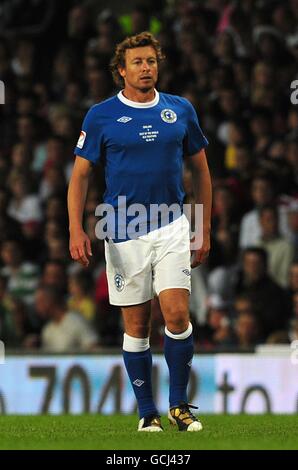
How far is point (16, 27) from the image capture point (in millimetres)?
17641

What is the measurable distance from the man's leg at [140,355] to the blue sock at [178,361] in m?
0.14

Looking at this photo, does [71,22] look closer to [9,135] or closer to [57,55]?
[57,55]

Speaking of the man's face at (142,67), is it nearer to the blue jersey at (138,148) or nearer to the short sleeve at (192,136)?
the blue jersey at (138,148)

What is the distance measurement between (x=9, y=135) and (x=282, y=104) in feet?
12.3

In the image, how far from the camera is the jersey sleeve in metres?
7.66

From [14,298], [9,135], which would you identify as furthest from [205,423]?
[9,135]

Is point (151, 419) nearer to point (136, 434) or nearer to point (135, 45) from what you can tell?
point (136, 434)

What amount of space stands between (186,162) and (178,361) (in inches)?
233

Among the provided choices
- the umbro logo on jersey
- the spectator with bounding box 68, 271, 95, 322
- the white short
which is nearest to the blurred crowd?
the spectator with bounding box 68, 271, 95, 322

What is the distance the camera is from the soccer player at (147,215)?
24.9ft

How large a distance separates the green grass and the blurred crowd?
10.1ft
